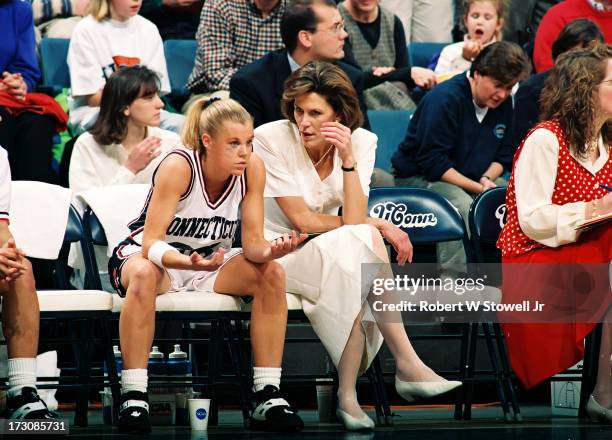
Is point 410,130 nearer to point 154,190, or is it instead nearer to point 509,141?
point 509,141

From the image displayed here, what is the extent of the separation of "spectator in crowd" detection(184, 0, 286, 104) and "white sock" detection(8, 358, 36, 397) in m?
2.70

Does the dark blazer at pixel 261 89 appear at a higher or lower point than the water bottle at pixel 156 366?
higher

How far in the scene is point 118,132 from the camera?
5.46m

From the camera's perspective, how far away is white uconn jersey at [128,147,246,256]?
418cm

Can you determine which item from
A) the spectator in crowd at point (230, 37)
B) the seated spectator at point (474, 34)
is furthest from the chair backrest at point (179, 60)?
the seated spectator at point (474, 34)

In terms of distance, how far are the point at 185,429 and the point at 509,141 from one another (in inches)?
104

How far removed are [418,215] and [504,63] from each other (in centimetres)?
112

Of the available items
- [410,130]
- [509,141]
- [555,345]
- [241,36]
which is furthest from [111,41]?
[555,345]

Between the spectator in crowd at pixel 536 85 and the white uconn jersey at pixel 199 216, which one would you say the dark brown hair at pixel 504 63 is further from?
the white uconn jersey at pixel 199 216

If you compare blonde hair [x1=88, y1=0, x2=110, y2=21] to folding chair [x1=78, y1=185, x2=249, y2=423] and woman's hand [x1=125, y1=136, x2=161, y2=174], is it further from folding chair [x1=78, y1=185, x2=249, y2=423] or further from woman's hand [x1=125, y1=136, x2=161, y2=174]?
folding chair [x1=78, y1=185, x2=249, y2=423]

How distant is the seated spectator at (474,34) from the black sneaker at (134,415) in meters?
3.52

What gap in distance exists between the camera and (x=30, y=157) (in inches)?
217

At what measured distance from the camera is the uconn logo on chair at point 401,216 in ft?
16.0

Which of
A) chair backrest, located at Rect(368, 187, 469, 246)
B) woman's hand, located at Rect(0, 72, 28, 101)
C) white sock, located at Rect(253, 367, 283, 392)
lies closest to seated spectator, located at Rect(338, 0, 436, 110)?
chair backrest, located at Rect(368, 187, 469, 246)
